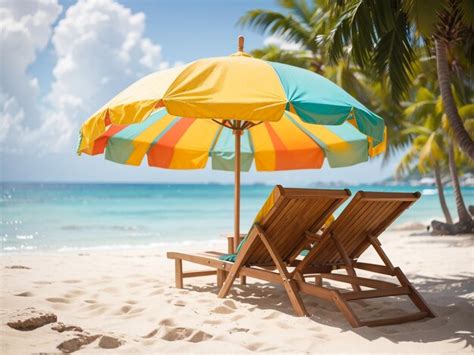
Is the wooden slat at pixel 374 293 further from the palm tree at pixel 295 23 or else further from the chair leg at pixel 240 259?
the palm tree at pixel 295 23

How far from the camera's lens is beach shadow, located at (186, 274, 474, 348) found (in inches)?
142

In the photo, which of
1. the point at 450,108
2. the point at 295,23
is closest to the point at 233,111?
the point at 450,108

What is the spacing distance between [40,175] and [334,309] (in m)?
65.2

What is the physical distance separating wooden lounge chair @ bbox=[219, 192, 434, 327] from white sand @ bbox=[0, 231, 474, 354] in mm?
193

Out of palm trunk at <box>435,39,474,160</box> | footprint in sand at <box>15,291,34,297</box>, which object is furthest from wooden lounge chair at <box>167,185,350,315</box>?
palm trunk at <box>435,39,474,160</box>

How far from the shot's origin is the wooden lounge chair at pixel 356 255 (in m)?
4.02

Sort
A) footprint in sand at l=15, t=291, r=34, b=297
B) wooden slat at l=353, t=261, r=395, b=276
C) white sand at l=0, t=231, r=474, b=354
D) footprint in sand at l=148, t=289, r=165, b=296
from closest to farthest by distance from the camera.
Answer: white sand at l=0, t=231, r=474, b=354
wooden slat at l=353, t=261, r=395, b=276
footprint in sand at l=15, t=291, r=34, b=297
footprint in sand at l=148, t=289, r=165, b=296

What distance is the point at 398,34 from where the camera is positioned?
6938 millimetres

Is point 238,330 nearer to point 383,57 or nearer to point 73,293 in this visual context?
point 73,293

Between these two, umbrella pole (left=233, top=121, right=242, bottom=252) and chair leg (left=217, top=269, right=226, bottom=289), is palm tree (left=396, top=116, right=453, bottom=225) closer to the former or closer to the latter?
umbrella pole (left=233, top=121, right=242, bottom=252)

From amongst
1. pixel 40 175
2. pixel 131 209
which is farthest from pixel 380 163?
pixel 40 175

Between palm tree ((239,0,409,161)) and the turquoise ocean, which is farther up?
palm tree ((239,0,409,161))

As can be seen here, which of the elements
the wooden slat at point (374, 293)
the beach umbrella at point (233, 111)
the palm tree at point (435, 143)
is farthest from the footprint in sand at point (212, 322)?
the palm tree at point (435, 143)

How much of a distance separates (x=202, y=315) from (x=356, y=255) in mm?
1590
